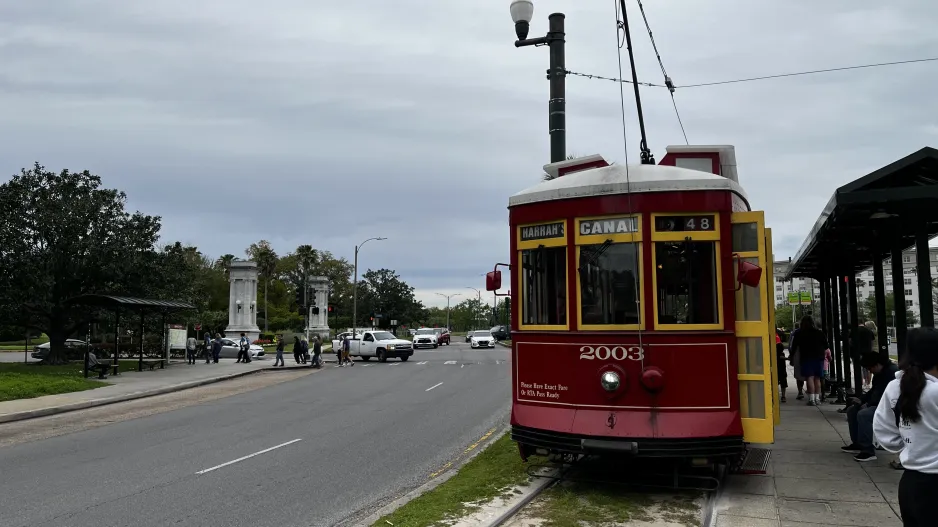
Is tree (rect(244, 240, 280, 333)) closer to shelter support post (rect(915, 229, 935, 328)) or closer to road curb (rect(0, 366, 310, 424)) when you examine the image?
road curb (rect(0, 366, 310, 424))

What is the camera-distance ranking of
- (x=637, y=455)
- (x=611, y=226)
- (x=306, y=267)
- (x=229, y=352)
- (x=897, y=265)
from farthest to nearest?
(x=306, y=267)
(x=229, y=352)
(x=897, y=265)
(x=611, y=226)
(x=637, y=455)

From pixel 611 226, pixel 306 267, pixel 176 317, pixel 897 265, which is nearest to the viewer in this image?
pixel 611 226

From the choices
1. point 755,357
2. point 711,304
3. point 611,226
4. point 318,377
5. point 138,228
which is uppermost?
point 138,228

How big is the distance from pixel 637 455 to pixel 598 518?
2.58 feet

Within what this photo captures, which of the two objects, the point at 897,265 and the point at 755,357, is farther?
the point at 897,265

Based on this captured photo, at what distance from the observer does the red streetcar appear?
6594 mm

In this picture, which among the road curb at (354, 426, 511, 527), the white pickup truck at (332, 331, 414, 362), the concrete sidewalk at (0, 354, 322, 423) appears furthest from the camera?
the white pickup truck at (332, 331, 414, 362)

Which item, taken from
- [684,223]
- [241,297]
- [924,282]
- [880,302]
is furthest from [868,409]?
[241,297]

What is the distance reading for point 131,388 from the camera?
20156mm

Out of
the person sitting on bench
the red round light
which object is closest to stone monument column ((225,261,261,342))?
the person sitting on bench

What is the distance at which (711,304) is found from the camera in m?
6.75

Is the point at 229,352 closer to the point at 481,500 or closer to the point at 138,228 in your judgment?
the point at 138,228

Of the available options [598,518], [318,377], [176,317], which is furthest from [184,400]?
[176,317]

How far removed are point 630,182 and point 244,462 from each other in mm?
6171
